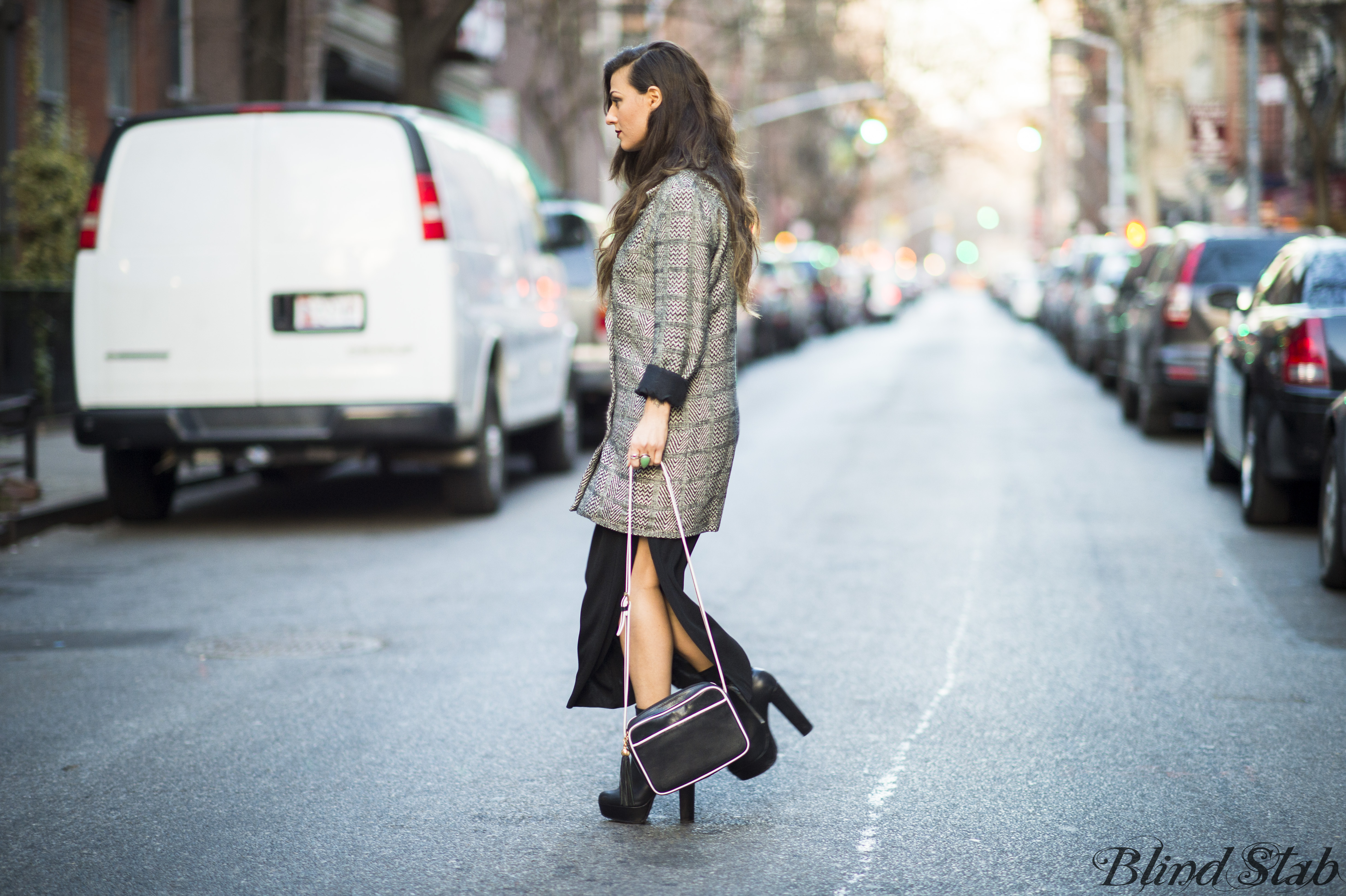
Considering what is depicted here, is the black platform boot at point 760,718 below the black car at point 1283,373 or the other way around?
below

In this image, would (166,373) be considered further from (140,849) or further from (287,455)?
(140,849)

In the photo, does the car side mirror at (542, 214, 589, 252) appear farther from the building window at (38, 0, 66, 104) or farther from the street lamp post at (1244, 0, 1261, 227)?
the street lamp post at (1244, 0, 1261, 227)

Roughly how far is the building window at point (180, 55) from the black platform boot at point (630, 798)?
19.5 m

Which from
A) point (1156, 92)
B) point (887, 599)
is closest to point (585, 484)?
point (887, 599)

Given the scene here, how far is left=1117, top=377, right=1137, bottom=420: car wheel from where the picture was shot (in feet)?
56.8

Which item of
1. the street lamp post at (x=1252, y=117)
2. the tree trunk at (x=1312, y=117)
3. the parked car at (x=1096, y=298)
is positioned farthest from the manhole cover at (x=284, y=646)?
the street lamp post at (x=1252, y=117)

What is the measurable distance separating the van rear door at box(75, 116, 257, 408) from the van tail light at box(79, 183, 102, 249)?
0.09 ft

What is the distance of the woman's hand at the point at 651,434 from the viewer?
440cm

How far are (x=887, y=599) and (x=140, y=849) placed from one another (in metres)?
4.29

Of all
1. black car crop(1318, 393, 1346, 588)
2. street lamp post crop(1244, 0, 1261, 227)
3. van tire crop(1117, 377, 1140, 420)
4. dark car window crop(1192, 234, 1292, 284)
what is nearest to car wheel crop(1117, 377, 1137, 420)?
van tire crop(1117, 377, 1140, 420)

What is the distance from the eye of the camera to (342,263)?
32.3 feet

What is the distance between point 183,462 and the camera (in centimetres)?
1090

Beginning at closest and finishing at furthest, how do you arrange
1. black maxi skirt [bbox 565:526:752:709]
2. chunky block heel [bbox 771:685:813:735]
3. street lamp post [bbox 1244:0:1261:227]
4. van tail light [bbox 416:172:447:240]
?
black maxi skirt [bbox 565:526:752:709]
chunky block heel [bbox 771:685:813:735]
van tail light [bbox 416:172:447:240]
street lamp post [bbox 1244:0:1261:227]

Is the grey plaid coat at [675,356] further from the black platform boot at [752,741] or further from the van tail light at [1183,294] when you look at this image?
the van tail light at [1183,294]
